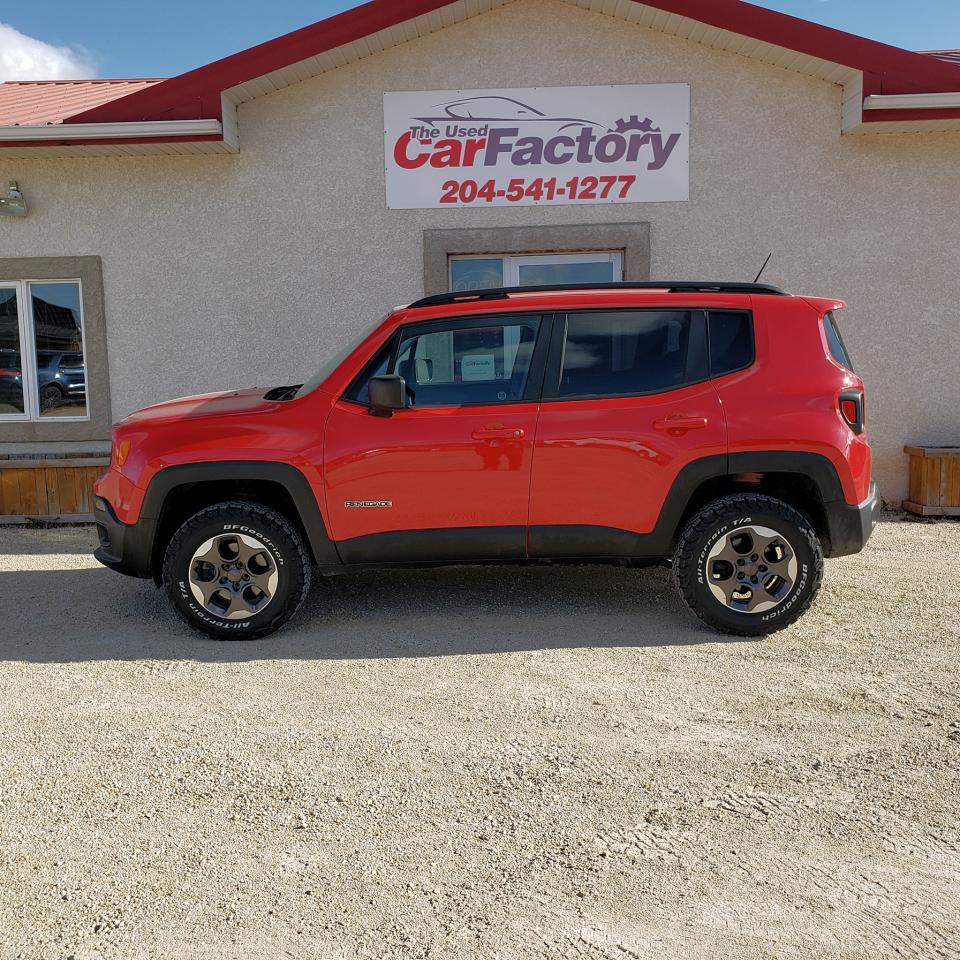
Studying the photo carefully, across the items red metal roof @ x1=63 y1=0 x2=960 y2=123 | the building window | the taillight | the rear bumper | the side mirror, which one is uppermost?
red metal roof @ x1=63 y1=0 x2=960 y2=123

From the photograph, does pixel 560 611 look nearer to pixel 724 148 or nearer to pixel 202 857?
pixel 202 857

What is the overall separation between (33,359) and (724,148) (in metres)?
7.08

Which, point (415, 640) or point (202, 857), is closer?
point (202, 857)

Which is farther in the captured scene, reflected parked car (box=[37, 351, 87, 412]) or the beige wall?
reflected parked car (box=[37, 351, 87, 412])

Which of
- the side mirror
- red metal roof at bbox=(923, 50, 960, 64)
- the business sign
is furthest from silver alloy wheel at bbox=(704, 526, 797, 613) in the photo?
red metal roof at bbox=(923, 50, 960, 64)

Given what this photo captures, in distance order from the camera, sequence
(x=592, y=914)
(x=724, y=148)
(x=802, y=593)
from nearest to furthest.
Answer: (x=592, y=914) < (x=802, y=593) < (x=724, y=148)

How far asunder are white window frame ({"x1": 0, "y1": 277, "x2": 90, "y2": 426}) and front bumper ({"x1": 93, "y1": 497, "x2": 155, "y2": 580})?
14.0ft

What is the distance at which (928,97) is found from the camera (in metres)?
7.42

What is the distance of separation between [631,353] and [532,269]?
3.89m

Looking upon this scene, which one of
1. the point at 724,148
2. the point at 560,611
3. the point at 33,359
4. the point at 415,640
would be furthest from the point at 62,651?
the point at 724,148

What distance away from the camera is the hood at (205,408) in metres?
4.80

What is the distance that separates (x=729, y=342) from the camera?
15.6 ft

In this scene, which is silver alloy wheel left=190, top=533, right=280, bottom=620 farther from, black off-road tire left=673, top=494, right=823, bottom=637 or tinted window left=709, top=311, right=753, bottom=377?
tinted window left=709, top=311, right=753, bottom=377

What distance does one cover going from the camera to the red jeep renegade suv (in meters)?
4.63
